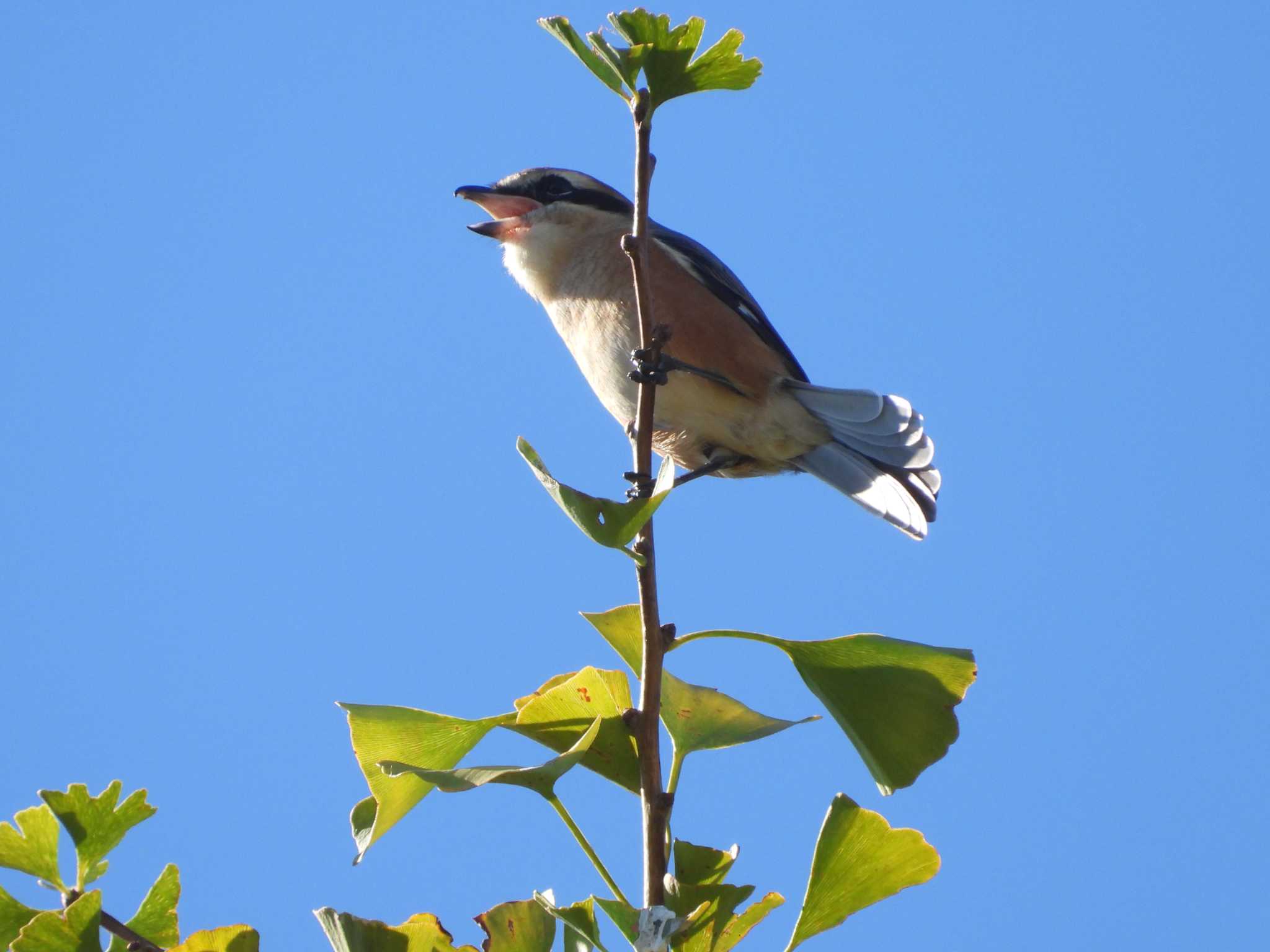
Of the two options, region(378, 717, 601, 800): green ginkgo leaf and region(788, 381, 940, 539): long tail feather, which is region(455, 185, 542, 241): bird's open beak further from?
region(378, 717, 601, 800): green ginkgo leaf

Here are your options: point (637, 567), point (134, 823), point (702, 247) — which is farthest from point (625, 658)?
point (702, 247)

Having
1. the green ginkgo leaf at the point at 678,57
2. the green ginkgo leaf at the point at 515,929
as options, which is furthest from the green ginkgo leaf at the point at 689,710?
the green ginkgo leaf at the point at 678,57

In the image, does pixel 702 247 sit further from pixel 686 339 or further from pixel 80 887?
pixel 80 887

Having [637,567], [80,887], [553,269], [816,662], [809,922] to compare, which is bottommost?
[809,922]

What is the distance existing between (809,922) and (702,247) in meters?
3.02

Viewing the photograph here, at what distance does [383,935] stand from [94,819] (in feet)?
1.28

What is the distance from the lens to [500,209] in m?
4.00

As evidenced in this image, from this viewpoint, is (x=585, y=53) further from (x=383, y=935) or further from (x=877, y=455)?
(x=877, y=455)

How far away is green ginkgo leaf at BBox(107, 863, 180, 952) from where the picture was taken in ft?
5.22

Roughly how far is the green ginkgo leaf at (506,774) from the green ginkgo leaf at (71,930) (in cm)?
34

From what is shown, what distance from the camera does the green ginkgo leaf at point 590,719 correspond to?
1.65 meters

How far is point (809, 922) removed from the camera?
1604mm

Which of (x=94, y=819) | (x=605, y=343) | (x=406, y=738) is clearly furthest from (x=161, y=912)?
(x=605, y=343)

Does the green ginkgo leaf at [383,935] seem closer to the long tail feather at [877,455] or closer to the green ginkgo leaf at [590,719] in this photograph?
the green ginkgo leaf at [590,719]
